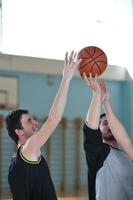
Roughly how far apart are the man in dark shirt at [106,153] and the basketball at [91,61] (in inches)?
3.6

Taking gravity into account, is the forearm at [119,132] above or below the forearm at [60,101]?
below

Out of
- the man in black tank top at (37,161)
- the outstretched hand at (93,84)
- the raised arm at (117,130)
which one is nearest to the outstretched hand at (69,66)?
the man in black tank top at (37,161)

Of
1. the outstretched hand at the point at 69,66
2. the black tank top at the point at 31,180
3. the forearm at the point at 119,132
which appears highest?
the outstretched hand at the point at 69,66

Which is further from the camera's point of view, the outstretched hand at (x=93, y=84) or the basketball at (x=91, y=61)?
the basketball at (x=91, y=61)

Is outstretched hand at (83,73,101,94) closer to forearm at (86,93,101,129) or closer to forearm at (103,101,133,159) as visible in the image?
forearm at (86,93,101,129)

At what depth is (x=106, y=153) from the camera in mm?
2170

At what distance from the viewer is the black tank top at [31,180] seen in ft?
6.52

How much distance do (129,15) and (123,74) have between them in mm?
844

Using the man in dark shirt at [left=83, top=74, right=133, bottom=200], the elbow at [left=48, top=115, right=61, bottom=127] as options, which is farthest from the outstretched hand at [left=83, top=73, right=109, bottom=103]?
the elbow at [left=48, top=115, right=61, bottom=127]

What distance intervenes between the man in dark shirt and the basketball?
9 centimetres

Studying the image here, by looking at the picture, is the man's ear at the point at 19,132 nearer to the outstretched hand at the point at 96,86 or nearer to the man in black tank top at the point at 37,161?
the man in black tank top at the point at 37,161

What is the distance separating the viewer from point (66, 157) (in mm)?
4770

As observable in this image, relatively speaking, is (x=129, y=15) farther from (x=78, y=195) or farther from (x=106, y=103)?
(x=106, y=103)

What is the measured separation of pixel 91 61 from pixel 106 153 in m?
0.51
